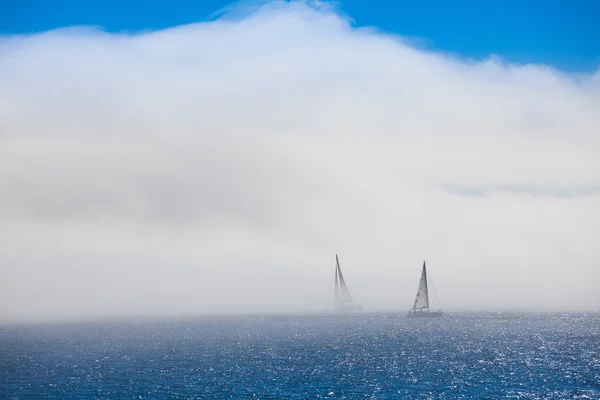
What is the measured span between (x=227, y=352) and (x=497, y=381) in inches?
3112

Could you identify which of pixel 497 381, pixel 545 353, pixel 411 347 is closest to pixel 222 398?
pixel 497 381

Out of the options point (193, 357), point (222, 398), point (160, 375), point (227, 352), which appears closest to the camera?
point (222, 398)

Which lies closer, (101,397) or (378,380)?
(101,397)

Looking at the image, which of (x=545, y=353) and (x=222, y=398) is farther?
(x=545, y=353)

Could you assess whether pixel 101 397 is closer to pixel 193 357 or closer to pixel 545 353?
pixel 193 357

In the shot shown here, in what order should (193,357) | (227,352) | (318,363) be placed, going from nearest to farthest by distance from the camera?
1. (318,363)
2. (193,357)
3. (227,352)

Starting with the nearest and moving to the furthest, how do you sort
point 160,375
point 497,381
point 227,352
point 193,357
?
point 497,381
point 160,375
point 193,357
point 227,352

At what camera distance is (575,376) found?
376ft

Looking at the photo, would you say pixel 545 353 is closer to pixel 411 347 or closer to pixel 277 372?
pixel 411 347

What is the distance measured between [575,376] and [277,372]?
6011 cm

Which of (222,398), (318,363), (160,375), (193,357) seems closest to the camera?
(222,398)

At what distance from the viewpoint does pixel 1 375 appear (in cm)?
12219

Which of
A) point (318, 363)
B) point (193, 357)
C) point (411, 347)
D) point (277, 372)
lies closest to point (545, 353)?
point (411, 347)

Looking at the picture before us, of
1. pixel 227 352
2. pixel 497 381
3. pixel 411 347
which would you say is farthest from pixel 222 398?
pixel 411 347
